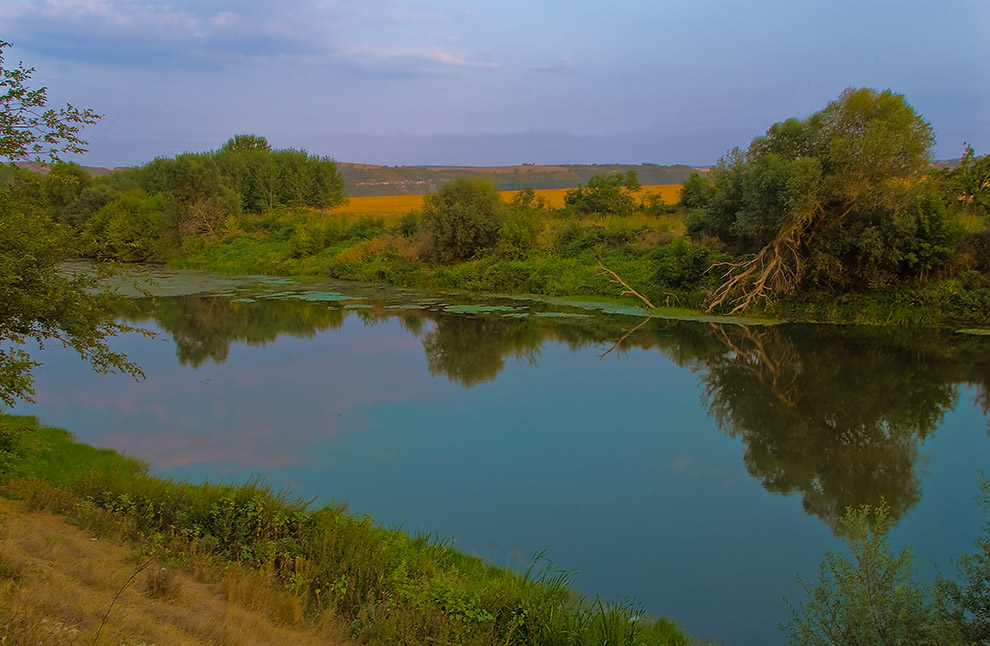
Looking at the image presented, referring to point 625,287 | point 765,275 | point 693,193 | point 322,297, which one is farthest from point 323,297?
point 693,193

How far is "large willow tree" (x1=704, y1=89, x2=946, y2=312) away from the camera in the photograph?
1527 cm

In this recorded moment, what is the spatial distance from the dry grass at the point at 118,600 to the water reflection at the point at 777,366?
5085mm

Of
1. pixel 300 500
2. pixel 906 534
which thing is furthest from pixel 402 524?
pixel 906 534

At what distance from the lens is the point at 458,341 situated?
599 inches

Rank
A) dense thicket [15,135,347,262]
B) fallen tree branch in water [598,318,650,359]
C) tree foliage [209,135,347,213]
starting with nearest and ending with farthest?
fallen tree branch in water [598,318,650,359], dense thicket [15,135,347,262], tree foliage [209,135,347,213]

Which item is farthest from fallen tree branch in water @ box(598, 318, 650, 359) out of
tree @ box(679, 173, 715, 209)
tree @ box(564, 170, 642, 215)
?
tree @ box(564, 170, 642, 215)

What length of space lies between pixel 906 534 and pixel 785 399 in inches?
176

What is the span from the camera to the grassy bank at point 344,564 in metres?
4.38

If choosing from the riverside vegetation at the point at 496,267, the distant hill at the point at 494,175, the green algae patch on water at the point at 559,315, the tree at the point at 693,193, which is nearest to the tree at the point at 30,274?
the riverside vegetation at the point at 496,267

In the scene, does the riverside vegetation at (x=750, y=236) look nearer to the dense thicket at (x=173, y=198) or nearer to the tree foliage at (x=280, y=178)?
the dense thicket at (x=173, y=198)

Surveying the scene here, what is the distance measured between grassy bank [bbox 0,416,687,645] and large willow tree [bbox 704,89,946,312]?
1290 centimetres

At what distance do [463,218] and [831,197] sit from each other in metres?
13.2

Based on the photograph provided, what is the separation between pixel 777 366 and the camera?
12.5m

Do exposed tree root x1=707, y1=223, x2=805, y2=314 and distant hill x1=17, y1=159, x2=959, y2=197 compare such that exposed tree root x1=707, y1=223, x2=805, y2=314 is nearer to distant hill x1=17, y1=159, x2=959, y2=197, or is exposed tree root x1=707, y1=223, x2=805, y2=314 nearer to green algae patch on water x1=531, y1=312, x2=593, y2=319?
green algae patch on water x1=531, y1=312, x2=593, y2=319
